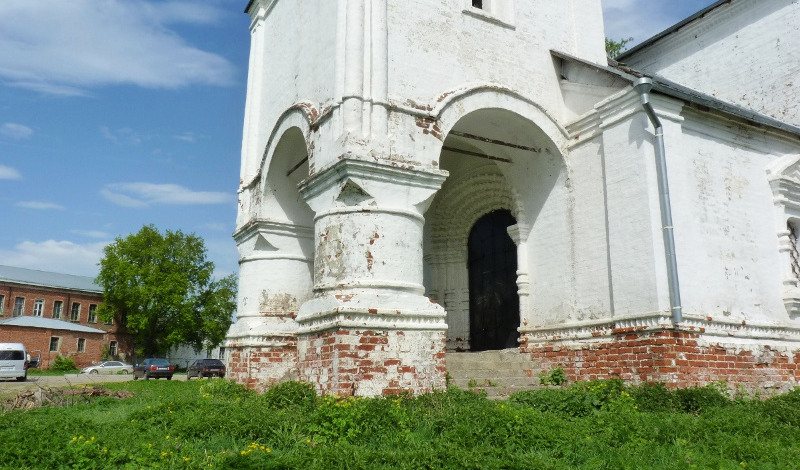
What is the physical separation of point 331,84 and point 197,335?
32.5 metres

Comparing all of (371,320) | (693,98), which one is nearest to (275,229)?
(371,320)

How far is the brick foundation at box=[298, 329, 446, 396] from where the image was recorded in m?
6.88

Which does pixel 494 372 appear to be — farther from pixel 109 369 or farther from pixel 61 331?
pixel 61 331

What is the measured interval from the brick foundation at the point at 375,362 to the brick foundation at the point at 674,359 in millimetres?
2422

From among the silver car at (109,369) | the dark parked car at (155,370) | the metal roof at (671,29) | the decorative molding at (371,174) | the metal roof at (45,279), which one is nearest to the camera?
the decorative molding at (371,174)

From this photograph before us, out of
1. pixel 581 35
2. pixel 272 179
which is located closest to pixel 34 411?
pixel 272 179

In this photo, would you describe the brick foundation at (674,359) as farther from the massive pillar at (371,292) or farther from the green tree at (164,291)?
the green tree at (164,291)

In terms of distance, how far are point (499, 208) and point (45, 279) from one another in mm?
43016

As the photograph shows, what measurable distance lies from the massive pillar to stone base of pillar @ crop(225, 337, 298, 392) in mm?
2848

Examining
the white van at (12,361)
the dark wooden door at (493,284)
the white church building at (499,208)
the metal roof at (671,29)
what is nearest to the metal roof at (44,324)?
the white van at (12,361)

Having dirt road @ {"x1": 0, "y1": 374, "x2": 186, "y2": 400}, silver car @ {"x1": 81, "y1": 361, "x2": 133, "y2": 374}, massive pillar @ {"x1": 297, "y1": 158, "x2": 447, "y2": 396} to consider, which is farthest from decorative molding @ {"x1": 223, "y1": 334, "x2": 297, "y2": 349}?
Answer: silver car @ {"x1": 81, "y1": 361, "x2": 133, "y2": 374}

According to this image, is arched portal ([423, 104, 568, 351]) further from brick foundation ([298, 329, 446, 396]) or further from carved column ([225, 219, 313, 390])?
brick foundation ([298, 329, 446, 396])

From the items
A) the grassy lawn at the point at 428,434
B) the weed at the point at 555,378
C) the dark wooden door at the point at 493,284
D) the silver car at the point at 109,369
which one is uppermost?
the dark wooden door at the point at 493,284

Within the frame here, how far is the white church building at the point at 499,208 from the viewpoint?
24.8ft
